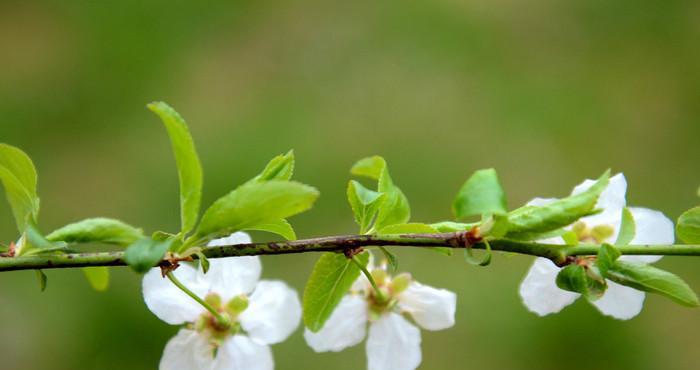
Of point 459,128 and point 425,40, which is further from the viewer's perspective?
point 425,40

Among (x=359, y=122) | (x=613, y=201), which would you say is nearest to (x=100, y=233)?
(x=613, y=201)

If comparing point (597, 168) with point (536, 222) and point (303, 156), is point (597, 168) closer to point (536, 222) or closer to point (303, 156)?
point (303, 156)

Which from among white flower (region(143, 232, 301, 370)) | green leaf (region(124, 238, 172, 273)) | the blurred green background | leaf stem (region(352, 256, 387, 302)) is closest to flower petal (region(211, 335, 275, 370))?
white flower (region(143, 232, 301, 370))

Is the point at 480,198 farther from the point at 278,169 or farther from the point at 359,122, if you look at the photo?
the point at 359,122

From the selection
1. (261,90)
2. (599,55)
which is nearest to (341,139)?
(261,90)

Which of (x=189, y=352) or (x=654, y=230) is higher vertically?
(x=654, y=230)

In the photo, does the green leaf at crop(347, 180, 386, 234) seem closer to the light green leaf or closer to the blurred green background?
the light green leaf
